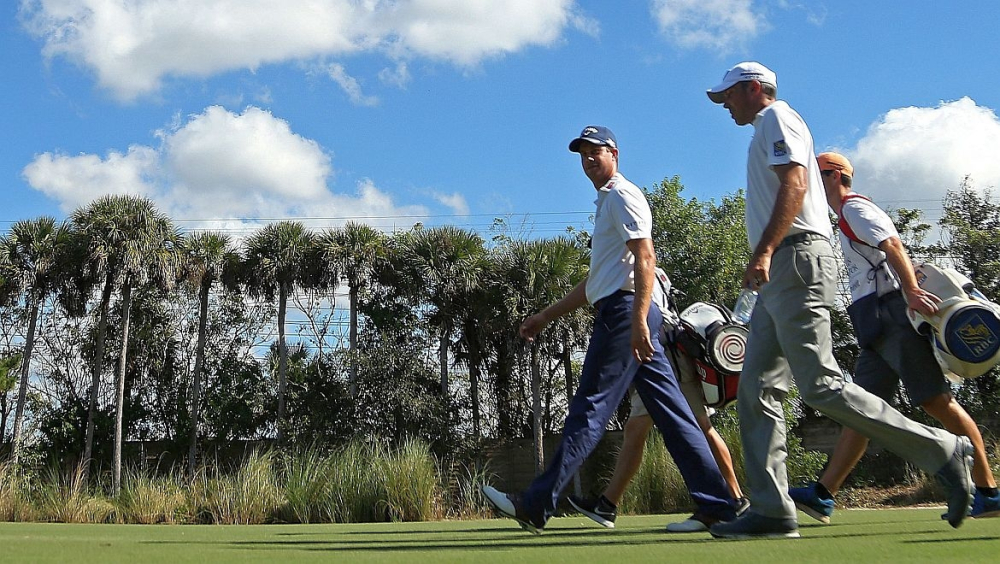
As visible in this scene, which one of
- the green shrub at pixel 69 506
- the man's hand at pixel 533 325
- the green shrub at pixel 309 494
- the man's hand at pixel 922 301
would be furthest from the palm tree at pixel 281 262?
the man's hand at pixel 922 301

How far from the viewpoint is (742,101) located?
378 cm

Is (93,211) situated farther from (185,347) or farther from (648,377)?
(648,377)

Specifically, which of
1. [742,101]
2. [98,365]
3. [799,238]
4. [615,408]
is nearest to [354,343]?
[98,365]

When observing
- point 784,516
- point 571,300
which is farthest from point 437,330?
point 784,516

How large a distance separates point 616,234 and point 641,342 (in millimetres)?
576

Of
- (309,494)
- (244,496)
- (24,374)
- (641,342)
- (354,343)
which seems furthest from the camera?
(354,343)

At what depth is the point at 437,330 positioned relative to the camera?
24.2 meters

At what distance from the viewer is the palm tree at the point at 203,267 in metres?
24.6

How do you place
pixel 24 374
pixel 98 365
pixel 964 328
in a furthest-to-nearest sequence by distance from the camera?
→ pixel 98 365 < pixel 24 374 < pixel 964 328

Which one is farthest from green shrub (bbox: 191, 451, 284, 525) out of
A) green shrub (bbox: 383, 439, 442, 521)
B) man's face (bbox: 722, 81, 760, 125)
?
man's face (bbox: 722, 81, 760, 125)

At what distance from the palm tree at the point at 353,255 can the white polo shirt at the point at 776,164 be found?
21461 millimetres

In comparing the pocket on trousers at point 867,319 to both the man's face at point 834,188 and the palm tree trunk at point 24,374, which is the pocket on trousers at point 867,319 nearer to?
the man's face at point 834,188

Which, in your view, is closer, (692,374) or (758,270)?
(758,270)

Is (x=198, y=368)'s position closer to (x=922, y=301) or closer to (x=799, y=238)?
(x=922, y=301)
